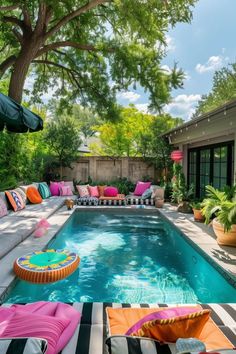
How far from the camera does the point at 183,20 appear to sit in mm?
9445

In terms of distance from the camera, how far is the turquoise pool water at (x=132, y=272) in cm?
382

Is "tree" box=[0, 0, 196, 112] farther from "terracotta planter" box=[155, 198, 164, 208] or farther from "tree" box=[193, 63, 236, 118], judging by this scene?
"tree" box=[193, 63, 236, 118]

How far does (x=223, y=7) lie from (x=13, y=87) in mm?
8204

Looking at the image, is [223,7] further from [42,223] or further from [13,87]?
[42,223]

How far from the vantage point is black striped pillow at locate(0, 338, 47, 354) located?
57.4 inches

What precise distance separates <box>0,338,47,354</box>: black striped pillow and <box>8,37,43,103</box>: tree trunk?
30.9ft

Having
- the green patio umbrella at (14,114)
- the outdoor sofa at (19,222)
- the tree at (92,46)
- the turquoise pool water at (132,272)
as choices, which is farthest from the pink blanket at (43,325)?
the tree at (92,46)

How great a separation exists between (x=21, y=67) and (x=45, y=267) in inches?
322

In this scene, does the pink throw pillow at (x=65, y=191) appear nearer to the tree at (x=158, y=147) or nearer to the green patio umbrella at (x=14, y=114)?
the tree at (x=158, y=147)

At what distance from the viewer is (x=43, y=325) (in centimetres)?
181

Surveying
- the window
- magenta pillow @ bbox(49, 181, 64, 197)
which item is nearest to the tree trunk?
magenta pillow @ bbox(49, 181, 64, 197)

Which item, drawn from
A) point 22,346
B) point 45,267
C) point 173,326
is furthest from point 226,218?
point 22,346

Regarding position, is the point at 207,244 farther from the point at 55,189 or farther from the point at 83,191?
the point at 55,189

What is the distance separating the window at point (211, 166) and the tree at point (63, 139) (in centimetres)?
547
